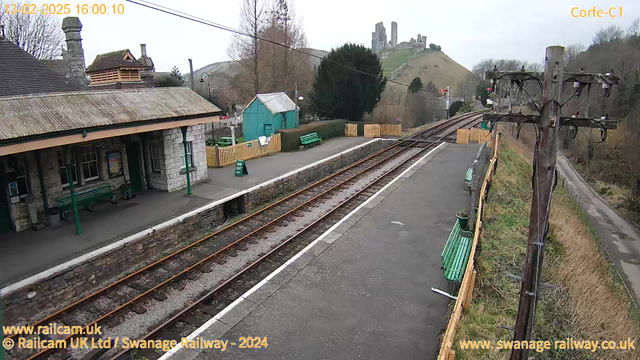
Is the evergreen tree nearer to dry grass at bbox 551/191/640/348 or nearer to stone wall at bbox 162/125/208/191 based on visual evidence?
stone wall at bbox 162/125/208/191

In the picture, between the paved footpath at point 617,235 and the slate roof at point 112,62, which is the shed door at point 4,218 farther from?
the paved footpath at point 617,235

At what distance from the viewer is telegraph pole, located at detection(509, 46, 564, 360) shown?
4582 mm

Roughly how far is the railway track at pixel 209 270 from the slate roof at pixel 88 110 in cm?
418

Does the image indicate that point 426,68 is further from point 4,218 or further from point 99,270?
point 99,270

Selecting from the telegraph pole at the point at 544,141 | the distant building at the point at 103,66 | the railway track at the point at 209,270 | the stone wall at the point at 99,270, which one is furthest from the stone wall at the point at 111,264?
the telegraph pole at the point at 544,141

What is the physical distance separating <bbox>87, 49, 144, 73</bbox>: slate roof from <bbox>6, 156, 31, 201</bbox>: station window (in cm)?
665

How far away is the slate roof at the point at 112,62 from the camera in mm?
16188

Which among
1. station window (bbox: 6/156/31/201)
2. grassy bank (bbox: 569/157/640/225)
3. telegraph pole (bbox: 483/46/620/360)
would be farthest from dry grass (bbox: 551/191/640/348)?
station window (bbox: 6/156/31/201)

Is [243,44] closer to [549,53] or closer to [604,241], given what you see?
[604,241]

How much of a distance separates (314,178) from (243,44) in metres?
21.2

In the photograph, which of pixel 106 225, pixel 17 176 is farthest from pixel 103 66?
pixel 106 225

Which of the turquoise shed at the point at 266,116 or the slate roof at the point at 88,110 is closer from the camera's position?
the slate roof at the point at 88,110

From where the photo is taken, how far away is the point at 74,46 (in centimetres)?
1727

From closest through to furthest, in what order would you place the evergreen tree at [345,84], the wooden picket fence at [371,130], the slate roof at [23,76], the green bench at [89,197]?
the green bench at [89,197] < the slate roof at [23,76] < the wooden picket fence at [371,130] < the evergreen tree at [345,84]
